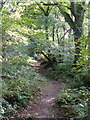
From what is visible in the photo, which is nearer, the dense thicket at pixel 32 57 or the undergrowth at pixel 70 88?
the undergrowth at pixel 70 88

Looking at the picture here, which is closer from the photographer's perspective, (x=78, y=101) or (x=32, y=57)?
(x=78, y=101)

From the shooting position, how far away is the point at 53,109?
565 centimetres

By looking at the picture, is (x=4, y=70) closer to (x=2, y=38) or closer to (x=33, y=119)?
(x=2, y=38)

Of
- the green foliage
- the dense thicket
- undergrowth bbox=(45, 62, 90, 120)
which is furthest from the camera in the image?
the dense thicket

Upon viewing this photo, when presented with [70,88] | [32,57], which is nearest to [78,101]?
[70,88]

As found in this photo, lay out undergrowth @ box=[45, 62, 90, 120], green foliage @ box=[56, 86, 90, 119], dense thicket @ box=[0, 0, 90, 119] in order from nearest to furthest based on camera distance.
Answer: green foliage @ box=[56, 86, 90, 119] < undergrowth @ box=[45, 62, 90, 120] < dense thicket @ box=[0, 0, 90, 119]

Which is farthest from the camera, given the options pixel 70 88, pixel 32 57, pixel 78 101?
pixel 32 57

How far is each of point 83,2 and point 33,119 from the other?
9.63 meters

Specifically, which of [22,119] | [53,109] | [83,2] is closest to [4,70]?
[22,119]

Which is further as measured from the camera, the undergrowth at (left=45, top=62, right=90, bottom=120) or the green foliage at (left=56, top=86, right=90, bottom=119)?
the undergrowth at (left=45, top=62, right=90, bottom=120)

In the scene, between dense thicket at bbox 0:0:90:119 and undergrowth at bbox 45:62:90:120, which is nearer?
undergrowth at bbox 45:62:90:120

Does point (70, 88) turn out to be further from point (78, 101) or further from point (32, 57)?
point (32, 57)

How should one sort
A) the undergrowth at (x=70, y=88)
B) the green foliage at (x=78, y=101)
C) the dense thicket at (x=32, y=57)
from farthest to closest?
the dense thicket at (x=32, y=57) < the undergrowth at (x=70, y=88) < the green foliage at (x=78, y=101)

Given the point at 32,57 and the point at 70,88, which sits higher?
the point at 32,57
